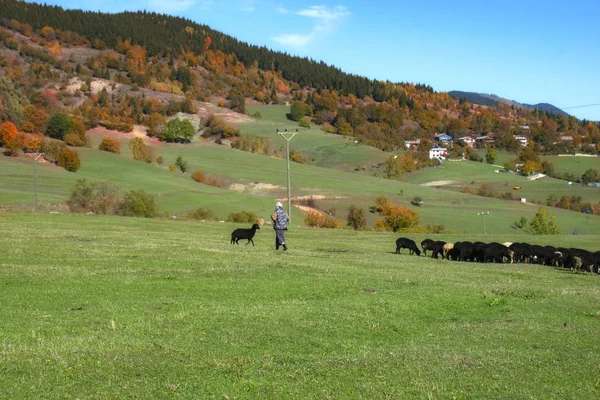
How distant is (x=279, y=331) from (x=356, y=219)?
294 feet

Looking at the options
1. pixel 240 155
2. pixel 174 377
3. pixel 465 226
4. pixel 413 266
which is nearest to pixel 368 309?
pixel 174 377

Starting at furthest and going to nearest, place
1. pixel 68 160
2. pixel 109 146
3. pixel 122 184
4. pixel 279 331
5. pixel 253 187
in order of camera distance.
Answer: pixel 109 146 < pixel 253 187 < pixel 68 160 < pixel 122 184 < pixel 279 331

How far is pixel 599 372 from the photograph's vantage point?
1020 centimetres

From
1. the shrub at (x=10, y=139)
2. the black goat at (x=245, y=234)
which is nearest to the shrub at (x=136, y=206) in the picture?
the black goat at (x=245, y=234)

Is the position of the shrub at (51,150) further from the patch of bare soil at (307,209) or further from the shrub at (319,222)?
the shrub at (319,222)

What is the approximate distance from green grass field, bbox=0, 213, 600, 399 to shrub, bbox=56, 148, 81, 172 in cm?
10184

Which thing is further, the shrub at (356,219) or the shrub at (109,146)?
the shrub at (109,146)

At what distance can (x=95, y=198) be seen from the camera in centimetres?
7288

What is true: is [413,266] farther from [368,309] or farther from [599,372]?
[599,372]

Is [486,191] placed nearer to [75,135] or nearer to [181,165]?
[181,165]

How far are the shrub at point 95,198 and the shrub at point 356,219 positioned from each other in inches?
1543

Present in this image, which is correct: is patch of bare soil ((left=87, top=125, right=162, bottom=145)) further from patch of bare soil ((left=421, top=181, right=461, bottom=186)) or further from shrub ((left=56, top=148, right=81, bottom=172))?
patch of bare soil ((left=421, top=181, right=461, bottom=186))

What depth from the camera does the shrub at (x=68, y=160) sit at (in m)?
121

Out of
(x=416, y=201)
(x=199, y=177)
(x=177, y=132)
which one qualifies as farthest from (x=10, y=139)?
(x=416, y=201)
